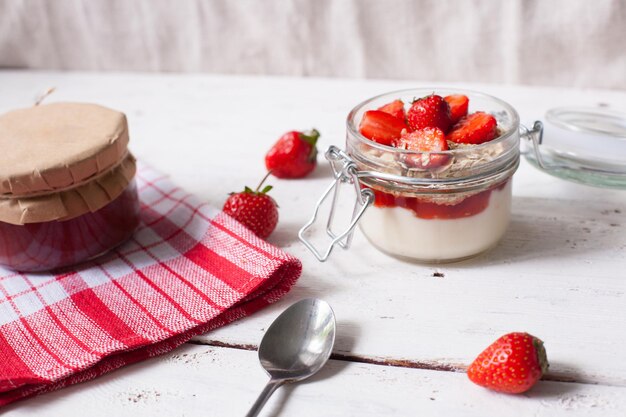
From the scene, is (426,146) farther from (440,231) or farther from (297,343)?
(297,343)

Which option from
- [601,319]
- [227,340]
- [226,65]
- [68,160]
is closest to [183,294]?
[227,340]

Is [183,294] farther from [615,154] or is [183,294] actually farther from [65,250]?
[615,154]

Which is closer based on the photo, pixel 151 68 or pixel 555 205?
pixel 555 205

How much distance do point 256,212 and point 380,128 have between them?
25 cm

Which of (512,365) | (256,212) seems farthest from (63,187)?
(512,365)

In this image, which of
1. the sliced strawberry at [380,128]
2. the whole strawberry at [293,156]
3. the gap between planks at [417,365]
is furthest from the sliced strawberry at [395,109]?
the gap between planks at [417,365]

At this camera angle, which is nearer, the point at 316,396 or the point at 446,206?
the point at 316,396

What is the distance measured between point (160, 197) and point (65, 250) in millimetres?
267

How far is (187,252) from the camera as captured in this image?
113cm

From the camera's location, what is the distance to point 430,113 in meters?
1.03

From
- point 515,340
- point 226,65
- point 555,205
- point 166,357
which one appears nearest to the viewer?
point 515,340

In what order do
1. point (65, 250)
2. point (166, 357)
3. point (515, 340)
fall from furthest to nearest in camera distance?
1. point (65, 250)
2. point (166, 357)
3. point (515, 340)

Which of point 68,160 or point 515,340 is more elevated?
point 68,160

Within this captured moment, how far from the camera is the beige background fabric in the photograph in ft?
5.58
